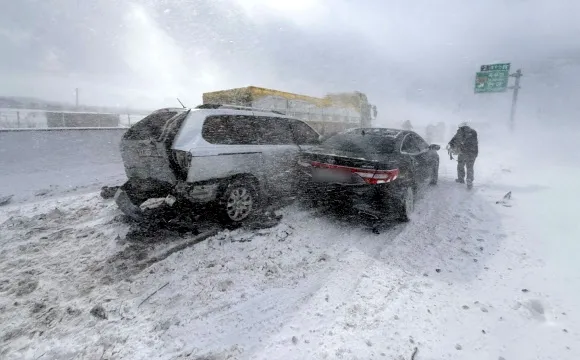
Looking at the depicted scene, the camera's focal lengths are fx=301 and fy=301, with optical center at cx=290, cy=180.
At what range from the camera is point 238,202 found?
4.70m

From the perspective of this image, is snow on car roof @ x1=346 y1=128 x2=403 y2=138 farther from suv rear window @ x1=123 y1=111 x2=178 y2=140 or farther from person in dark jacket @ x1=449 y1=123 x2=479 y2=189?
suv rear window @ x1=123 y1=111 x2=178 y2=140

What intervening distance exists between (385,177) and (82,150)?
8449 millimetres

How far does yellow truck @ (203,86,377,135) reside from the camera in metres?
11.1

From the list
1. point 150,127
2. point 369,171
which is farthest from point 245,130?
point 369,171

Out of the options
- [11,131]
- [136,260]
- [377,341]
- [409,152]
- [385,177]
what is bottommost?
[377,341]

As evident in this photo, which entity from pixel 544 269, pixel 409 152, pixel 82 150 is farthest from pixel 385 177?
pixel 82 150

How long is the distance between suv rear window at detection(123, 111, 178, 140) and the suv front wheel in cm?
131

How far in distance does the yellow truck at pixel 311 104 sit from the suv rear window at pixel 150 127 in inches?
172

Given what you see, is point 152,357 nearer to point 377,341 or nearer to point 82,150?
point 377,341

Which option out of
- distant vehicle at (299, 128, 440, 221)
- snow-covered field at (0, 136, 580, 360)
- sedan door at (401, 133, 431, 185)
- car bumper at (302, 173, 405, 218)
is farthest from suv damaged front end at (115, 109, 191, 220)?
sedan door at (401, 133, 431, 185)

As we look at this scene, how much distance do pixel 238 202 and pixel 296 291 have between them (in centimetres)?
186

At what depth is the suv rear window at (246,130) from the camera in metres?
4.39

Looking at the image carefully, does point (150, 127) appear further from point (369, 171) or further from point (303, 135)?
point (369, 171)

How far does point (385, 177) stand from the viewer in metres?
4.56
